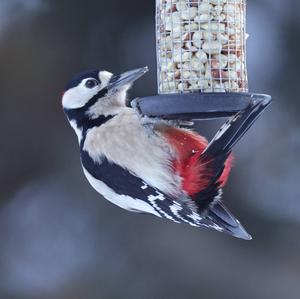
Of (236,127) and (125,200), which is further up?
(236,127)

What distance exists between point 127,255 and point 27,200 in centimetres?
92

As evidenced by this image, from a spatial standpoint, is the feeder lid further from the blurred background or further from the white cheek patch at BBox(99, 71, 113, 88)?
the blurred background

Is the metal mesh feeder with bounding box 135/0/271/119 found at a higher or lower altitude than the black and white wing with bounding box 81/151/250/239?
higher

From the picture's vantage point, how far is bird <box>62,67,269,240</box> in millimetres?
3832

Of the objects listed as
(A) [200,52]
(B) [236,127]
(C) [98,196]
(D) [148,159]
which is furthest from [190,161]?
(C) [98,196]

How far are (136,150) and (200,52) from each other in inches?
16.1

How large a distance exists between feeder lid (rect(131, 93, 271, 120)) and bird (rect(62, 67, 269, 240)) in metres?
0.04

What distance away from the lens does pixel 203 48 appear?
392cm

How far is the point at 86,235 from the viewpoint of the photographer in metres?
7.47

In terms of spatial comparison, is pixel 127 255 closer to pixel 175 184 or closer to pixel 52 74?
pixel 52 74

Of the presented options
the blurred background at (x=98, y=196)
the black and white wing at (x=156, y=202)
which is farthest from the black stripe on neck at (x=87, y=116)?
the blurred background at (x=98, y=196)

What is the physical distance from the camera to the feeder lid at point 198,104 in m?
→ 3.70

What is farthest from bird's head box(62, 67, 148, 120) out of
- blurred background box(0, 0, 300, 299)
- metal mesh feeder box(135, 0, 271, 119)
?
blurred background box(0, 0, 300, 299)

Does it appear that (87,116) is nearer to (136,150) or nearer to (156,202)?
(136,150)
